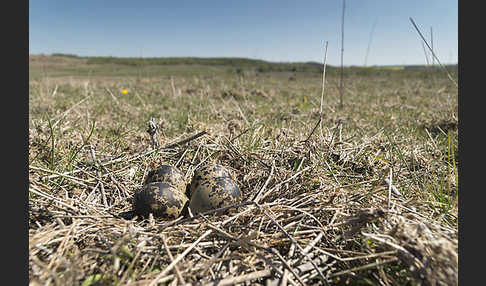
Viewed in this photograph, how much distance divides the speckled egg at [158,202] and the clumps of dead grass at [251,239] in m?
0.11

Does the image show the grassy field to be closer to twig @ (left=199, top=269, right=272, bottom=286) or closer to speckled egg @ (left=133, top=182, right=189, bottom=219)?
twig @ (left=199, top=269, right=272, bottom=286)

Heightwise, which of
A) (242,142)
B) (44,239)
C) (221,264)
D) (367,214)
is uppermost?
(242,142)

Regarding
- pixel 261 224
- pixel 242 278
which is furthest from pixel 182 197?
pixel 242 278

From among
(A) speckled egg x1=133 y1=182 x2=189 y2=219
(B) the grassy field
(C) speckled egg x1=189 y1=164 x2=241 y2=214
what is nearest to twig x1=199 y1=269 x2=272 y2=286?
(B) the grassy field

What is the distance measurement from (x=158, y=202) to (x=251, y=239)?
29.7 inches

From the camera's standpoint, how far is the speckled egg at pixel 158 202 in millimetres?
1839

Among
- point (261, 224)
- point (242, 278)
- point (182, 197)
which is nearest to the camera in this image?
point (242, 278)

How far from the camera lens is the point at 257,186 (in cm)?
225

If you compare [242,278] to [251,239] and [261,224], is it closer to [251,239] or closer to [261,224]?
[251,239]

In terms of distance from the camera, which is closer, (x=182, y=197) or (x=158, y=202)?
(x=158, y=202)

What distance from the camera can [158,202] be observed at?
6.05ft
